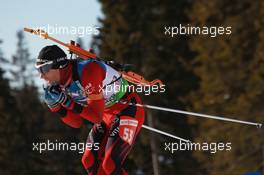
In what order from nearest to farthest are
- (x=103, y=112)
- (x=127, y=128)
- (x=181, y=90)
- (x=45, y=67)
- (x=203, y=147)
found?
(x=45, y=67), (x=103, y=112), (x=127, y=128), (x=203, y=147), (x=181, y=90)

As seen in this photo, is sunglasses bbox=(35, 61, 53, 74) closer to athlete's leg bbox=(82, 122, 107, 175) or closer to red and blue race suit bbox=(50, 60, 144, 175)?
red and blue race suit bbox=(50, 60, 144, 175)

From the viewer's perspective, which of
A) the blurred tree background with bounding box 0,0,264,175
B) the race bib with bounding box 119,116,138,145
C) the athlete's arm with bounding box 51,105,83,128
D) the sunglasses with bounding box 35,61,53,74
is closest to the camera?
the sunglasses with bounding box 35,61,53,74

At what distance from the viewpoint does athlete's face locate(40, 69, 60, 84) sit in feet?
23.8

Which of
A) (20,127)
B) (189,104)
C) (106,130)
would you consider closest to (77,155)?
(20,127)

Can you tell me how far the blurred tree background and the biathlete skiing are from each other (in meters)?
14.5

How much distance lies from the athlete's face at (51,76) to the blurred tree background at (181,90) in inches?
600

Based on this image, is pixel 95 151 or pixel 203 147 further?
pixel 203 147

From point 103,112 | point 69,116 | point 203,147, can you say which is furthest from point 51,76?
point 203,147

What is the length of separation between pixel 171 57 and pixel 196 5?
2818 millimetres

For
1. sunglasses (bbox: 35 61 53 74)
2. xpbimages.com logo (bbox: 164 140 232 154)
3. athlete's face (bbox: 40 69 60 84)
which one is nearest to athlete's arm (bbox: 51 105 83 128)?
athlete's face (bbox: 40 69 60 84)

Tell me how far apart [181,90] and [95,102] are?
2319 cm

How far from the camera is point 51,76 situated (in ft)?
23.9

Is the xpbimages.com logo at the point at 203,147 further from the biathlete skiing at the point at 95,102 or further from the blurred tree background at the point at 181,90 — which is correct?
the biathlete skiing at the point at 95,102

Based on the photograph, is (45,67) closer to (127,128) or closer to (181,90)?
(127,128)
